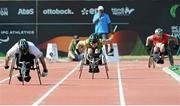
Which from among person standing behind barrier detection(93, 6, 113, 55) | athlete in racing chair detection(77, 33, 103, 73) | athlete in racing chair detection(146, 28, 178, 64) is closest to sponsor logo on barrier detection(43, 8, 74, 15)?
person standing behind barrier detection(93, 6, 113, 55)

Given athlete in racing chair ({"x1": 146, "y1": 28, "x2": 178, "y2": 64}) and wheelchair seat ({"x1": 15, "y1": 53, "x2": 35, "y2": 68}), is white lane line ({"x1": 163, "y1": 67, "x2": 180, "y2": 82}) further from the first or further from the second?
wheelchair seat ({"x1": 15, "y1": 53, "x2": 35, "y2": 68})

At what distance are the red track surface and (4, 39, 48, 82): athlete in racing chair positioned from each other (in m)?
0.49

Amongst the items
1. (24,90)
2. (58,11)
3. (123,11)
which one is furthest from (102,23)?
(24,90)

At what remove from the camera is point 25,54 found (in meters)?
19.5

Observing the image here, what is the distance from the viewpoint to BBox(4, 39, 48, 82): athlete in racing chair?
1907 centimetres

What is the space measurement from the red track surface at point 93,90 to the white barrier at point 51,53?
31.2ft

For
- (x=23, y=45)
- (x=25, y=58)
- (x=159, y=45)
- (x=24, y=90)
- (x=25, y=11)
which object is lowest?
(x=24, y=90)

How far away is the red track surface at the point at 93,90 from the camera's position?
14.9 m

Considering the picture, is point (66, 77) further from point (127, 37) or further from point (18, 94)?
point (127, 37)

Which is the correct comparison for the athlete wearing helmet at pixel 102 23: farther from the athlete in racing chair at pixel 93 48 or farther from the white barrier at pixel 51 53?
the athlete in racing chair at pixel 93 48

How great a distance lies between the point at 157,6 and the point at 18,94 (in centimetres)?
2088

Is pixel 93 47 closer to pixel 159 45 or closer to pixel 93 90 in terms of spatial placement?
pixel 93 90

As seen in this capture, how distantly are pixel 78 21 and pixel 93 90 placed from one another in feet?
62.4

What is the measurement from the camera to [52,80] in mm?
21234
